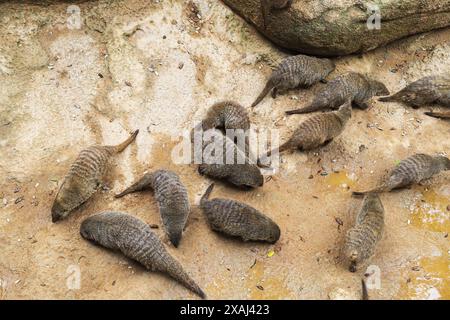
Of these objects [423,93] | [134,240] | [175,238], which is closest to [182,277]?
[175,238]

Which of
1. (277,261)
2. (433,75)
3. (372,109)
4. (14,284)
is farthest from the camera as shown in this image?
(433,75)

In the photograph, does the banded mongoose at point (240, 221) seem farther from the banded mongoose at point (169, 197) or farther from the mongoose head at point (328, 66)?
the mongoose head at point (328, 66)

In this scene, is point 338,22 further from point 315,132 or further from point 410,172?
point 410,172

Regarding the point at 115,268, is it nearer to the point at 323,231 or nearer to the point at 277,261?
the point at 277,261

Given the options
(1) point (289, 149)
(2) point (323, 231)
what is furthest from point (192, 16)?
(2) point (323, 231)

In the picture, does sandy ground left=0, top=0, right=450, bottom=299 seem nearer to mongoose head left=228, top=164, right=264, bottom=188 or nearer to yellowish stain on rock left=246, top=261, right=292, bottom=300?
yellowish stain on rock left=246, top=261, right=292, bottom=300

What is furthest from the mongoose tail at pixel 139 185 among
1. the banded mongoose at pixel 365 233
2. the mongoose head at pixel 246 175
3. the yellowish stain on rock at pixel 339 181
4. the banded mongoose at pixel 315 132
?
the banded mongoose at pixel 365 233

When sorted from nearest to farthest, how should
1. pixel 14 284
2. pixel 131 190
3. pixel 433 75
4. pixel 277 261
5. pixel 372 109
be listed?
pixel 14 284 → pixel 277 261 → pixel 131 190 → pixel 372 109 → pixel 433 75
